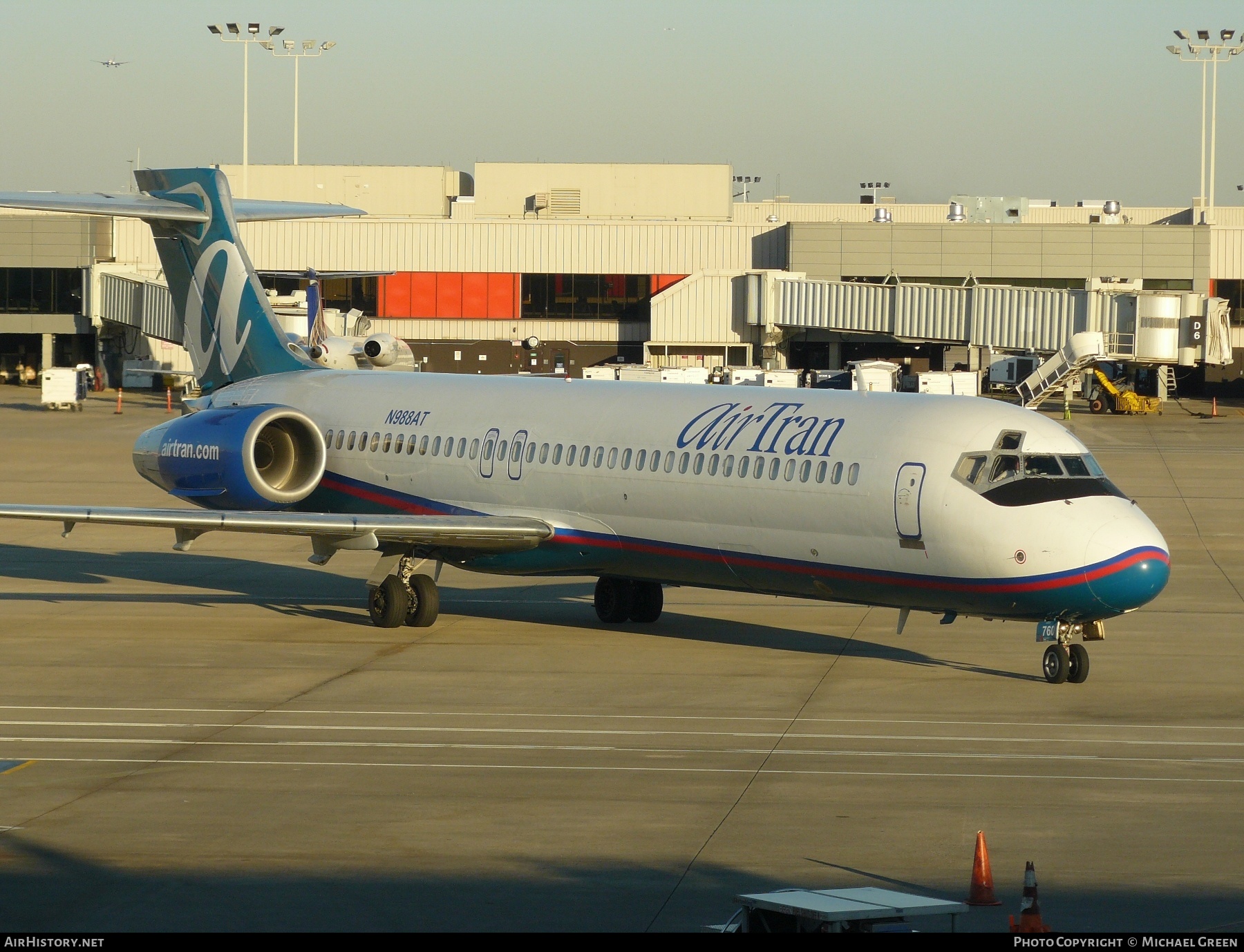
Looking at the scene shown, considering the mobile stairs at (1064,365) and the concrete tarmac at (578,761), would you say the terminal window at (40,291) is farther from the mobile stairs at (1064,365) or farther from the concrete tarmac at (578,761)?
the concrete tarmac at (578,761)

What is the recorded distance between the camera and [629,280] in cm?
8500

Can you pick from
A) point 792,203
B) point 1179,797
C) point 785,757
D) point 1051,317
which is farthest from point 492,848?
point 792,203

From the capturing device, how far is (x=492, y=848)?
521 inches

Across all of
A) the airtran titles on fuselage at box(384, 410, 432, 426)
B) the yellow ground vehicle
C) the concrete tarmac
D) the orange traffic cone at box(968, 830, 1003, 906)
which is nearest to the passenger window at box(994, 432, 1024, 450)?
the concrete tarmac

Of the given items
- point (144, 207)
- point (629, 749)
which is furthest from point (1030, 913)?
point (144, 207)

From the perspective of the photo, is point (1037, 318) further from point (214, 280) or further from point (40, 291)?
point (214, 280)

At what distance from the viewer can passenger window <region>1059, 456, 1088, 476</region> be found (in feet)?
67.4

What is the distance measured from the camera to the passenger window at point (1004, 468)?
2036 cm

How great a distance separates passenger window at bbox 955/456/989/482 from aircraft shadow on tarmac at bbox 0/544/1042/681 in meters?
2.84

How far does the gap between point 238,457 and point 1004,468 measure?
12.4 m

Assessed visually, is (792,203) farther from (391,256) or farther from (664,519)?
(664,519)

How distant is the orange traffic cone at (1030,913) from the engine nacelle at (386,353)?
150ft

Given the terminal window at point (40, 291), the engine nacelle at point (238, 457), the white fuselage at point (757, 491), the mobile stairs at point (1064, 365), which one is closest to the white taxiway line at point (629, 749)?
the white fuselage at point (757, 491)

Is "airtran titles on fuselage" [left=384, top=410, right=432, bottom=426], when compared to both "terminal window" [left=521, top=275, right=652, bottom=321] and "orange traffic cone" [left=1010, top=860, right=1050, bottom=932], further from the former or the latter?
"terminal window" [left=521, top=275, right=652, bottom=321]
